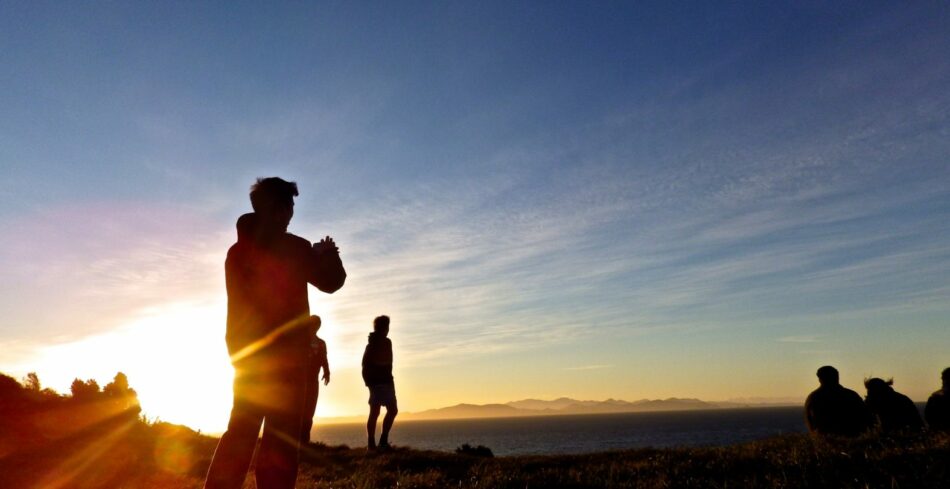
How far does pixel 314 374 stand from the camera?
9.26m

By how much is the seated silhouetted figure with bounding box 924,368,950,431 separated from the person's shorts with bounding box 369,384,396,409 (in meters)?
9.18

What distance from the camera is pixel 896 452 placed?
5.53m

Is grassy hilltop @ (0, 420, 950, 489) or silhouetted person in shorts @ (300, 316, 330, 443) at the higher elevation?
silhouetted person in shorts @ (300, 316, 330, 443)

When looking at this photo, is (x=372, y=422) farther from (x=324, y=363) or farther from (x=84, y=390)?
(x=84, y=390)

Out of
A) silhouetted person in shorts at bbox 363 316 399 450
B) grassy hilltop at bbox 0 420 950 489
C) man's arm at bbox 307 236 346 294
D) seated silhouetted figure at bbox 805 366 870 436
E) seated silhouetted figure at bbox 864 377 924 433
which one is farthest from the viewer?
silhouetted person in shorts at bbox 363 316 399 450

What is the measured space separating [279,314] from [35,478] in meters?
5.09

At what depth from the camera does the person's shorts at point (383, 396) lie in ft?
38.7

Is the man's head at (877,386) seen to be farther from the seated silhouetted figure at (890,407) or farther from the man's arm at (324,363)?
the man's arm at (324,363)

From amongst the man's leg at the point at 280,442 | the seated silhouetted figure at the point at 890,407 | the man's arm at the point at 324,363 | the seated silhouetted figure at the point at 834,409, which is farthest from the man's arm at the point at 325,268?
the seated silhouetted figure at the point at 890,407

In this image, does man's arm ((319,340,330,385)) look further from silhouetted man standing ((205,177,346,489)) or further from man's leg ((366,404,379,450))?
silhouetted man standing ((205,177,346,489))

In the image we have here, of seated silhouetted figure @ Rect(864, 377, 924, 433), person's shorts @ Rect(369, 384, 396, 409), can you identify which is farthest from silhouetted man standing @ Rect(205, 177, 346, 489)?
seated silhouetted figure @ Rect(864, 377, 924, 433)

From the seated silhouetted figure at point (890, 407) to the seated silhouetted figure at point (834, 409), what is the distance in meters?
0.23

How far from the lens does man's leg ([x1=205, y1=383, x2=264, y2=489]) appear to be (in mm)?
3631

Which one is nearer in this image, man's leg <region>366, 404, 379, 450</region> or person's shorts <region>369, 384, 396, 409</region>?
man's leg <region>366, 404, 379, 450</region>
